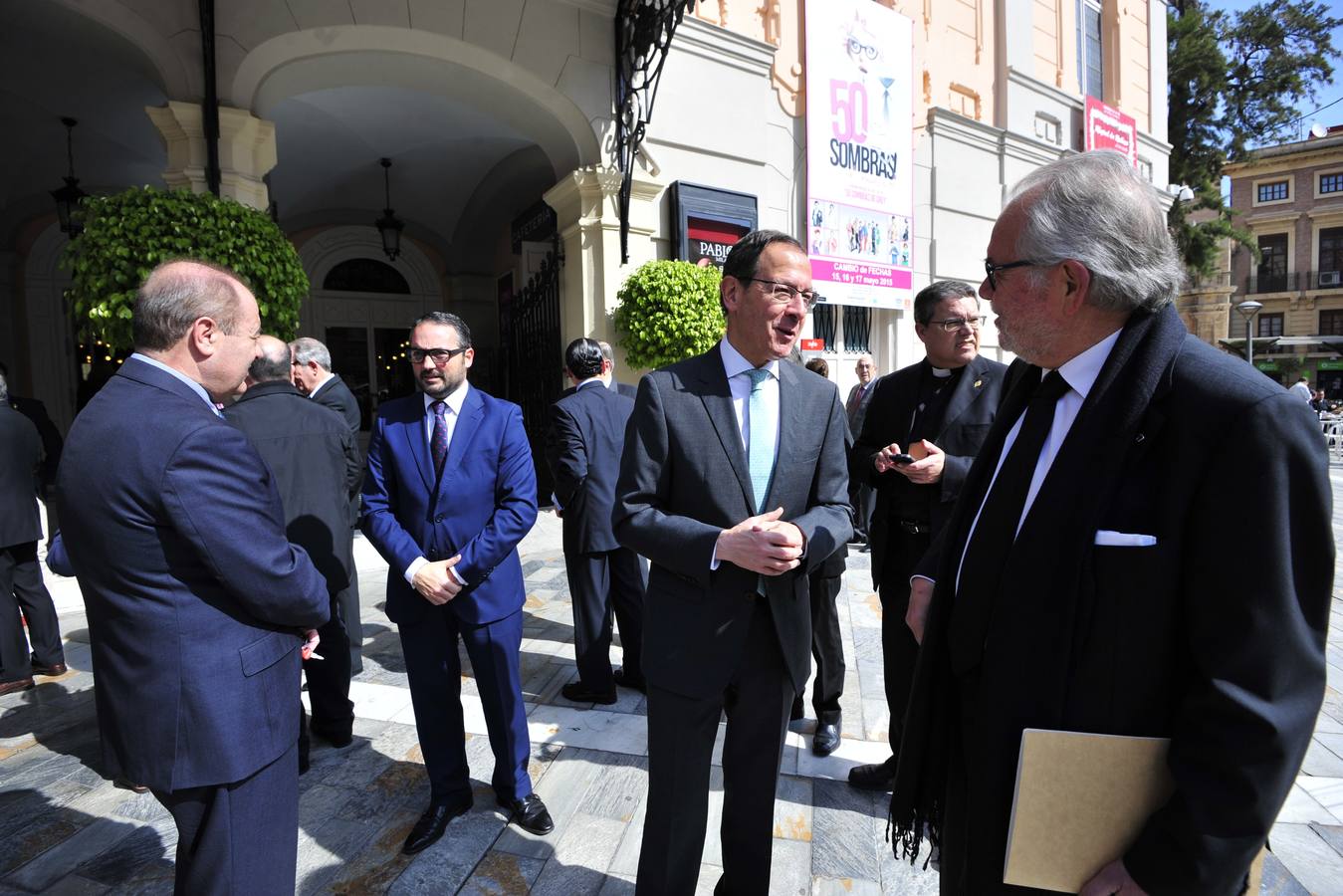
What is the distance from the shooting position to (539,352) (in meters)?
9.05

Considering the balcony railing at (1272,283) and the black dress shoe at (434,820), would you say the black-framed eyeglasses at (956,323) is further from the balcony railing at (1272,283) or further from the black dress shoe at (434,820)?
the balcony railing at (1272,283)

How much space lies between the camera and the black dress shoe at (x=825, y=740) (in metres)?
3.13

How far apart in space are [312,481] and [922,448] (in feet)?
8.46

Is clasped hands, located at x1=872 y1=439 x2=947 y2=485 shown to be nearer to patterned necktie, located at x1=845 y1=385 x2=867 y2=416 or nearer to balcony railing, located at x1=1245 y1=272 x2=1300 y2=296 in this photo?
patterned necktie, located at x1=845 y1=385 x2=867 y2=416

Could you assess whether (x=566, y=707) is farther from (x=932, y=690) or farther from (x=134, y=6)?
(x=134, y=6)

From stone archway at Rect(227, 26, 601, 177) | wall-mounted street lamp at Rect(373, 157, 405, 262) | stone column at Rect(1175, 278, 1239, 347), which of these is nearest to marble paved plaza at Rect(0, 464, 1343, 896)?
stone archway at Rect(227, 26, 601, 177)

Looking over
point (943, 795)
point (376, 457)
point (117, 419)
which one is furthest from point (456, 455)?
point (943, 795)

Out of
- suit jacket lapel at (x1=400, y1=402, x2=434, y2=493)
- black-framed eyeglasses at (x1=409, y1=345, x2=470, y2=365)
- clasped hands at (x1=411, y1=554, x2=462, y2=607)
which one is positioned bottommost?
clasped hands at (x1=411, y1=554, x2=462, y2=607)

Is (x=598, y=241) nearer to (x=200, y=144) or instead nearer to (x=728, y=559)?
(x=200, y=144)

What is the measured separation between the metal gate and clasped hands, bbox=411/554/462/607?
220 inches

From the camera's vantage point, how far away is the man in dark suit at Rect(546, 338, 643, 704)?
370 cm

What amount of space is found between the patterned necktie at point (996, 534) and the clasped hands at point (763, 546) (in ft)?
1.48

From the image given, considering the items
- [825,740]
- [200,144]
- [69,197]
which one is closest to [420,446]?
[825,740]

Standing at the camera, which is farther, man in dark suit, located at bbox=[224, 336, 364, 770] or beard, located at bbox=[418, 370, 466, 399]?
man in dark suit, located at bbox=[224, 336, 364, 770]
